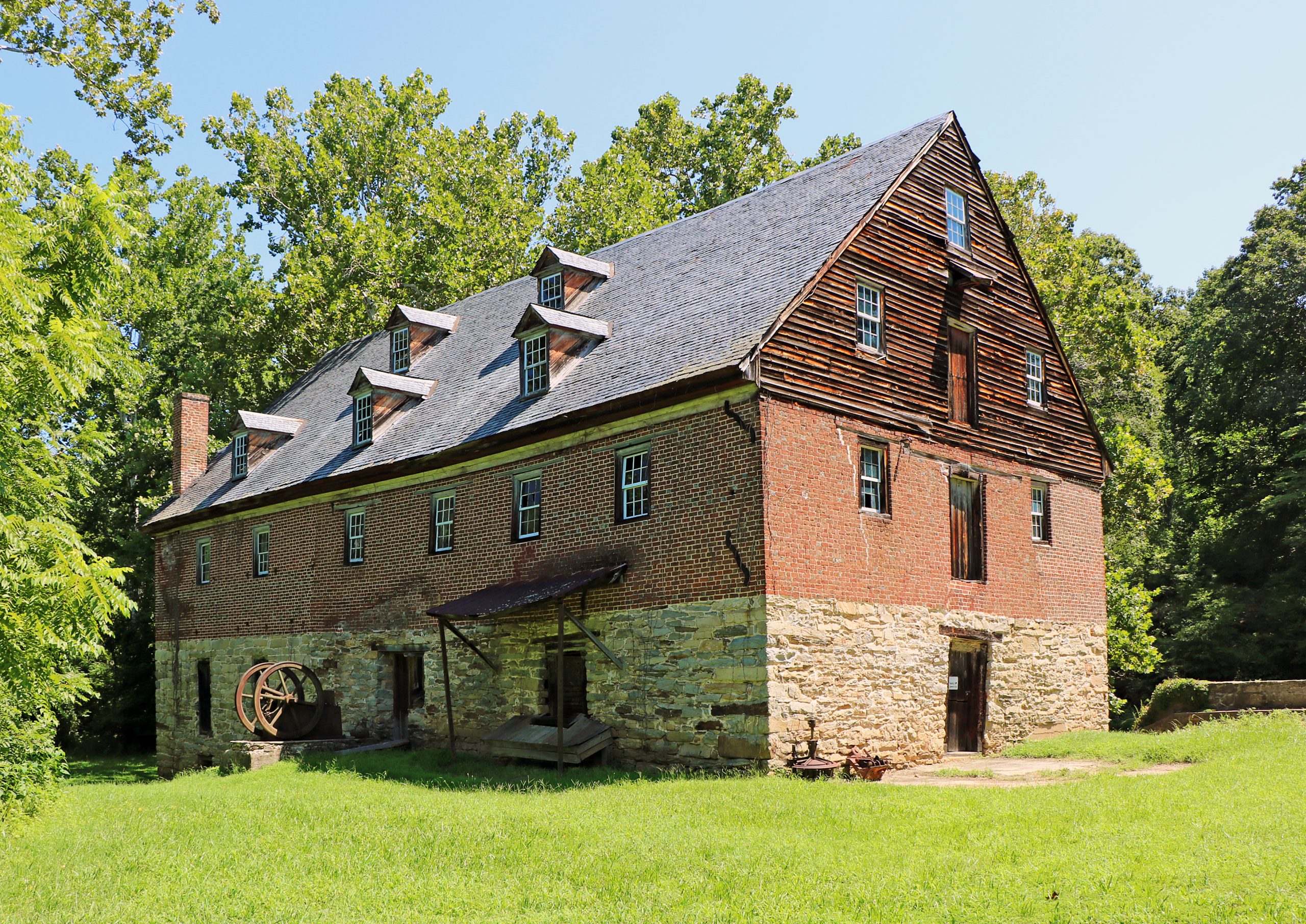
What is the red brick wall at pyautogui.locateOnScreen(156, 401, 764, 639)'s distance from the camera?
53.9ft

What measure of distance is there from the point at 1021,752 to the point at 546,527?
8.54m

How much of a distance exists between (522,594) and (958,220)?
396 inches

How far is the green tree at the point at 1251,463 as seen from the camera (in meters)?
30.7

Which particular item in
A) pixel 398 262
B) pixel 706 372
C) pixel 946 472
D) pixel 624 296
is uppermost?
pixel 398 262

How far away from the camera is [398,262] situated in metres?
38.3

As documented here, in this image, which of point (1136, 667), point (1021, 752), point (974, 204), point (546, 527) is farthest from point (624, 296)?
point (1136, 667)

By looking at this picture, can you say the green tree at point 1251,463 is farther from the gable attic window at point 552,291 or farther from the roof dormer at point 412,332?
the roof dormer at point 412,332

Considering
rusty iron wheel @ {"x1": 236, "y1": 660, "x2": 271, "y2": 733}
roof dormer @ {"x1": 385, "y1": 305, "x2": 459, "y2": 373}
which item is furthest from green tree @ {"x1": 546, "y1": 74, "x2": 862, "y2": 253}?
rusty iron wheel @ {"x1": 236, "y1": 660, "x2": 271, "y2": 733}

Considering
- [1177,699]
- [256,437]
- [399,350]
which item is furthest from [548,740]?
[256,437]

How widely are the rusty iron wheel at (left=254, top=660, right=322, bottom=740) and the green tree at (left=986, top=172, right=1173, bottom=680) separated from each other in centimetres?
1896

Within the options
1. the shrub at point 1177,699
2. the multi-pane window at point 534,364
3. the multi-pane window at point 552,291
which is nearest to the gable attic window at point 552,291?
the multi-pane window at point 552,291

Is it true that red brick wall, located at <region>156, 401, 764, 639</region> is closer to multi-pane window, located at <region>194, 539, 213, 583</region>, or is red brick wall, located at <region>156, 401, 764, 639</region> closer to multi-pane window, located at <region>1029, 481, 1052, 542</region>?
multi-pane window, located at <region>194, 539, 213, 583</region>

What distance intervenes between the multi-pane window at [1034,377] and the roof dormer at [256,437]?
17168 mm

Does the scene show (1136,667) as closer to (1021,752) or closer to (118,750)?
(1021,752)
